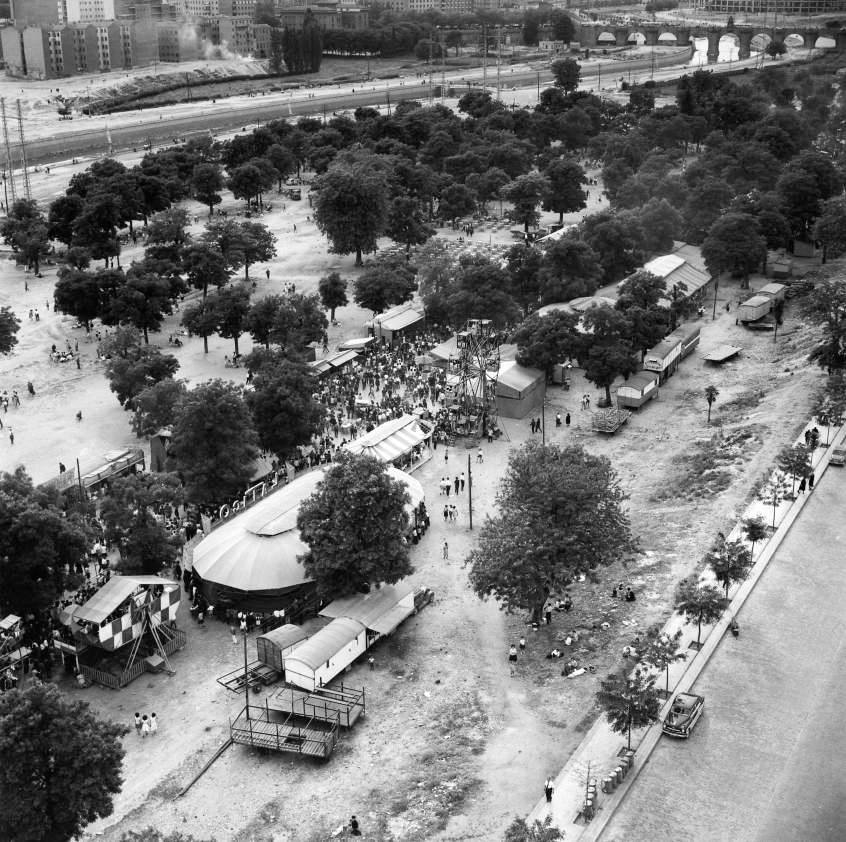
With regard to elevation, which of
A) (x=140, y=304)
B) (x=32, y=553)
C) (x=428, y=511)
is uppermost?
(x=140, y=304)

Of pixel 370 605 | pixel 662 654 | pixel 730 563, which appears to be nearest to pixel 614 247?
pixel 730 563

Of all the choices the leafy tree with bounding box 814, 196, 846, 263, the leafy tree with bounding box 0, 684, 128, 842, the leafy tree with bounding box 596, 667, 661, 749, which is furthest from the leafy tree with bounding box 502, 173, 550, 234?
the leafy tree with bounding box 0, 684, 128, 842

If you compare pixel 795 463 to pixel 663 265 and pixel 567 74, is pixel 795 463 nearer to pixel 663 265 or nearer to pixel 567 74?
pixel 663 265

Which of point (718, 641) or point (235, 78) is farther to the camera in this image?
point (235, 78)

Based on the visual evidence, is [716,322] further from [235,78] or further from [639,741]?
[235,78]

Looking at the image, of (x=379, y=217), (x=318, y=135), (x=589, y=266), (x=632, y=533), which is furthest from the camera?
(x=318, y=135)

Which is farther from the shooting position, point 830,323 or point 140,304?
point 140,304

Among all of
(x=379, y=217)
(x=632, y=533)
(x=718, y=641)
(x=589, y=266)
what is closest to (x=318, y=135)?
(x=379, y=217)
